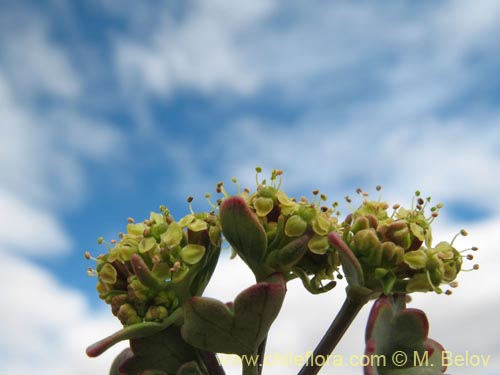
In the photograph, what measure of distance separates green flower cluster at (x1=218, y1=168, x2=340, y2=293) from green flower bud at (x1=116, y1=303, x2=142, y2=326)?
367 mm

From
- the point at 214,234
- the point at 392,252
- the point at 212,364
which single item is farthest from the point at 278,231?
the point at 212,364

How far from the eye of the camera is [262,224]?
6.90 feet

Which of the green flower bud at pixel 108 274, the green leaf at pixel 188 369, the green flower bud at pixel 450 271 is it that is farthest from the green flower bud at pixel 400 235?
the green flower bud at pixel 108 274

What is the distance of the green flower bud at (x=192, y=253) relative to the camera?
210cm

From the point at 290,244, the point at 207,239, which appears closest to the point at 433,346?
the point at 290,244

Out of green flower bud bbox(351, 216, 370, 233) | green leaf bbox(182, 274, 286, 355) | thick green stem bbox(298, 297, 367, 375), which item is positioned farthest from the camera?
thick green stem bbox(298, 297, 367, 375)

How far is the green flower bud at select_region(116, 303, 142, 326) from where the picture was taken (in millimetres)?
2078

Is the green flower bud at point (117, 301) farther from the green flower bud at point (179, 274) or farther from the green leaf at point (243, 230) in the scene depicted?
the green leaf at point (243, 230)

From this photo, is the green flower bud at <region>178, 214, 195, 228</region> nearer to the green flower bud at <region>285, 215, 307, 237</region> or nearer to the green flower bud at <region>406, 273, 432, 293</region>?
the green flower bud at <region>285, 215, 307, 237</region>

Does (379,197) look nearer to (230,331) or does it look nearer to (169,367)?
(230,331)

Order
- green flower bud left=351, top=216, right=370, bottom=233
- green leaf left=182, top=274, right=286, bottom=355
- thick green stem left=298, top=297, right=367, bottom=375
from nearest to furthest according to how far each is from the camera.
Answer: green leaf left=182, top=274, right=286, bottom=355
green flower bud left=351, top=216, right=370, bottom=233
thick green stem left=298, top=297, right=367, bottom=375

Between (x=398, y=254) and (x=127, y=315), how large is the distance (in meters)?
0.83

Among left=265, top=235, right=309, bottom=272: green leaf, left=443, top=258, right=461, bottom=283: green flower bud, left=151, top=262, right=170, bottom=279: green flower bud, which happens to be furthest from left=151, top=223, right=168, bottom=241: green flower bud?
left=443, top=258, right=461, bottom=283: green flower bud

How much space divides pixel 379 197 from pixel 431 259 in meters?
0.31
